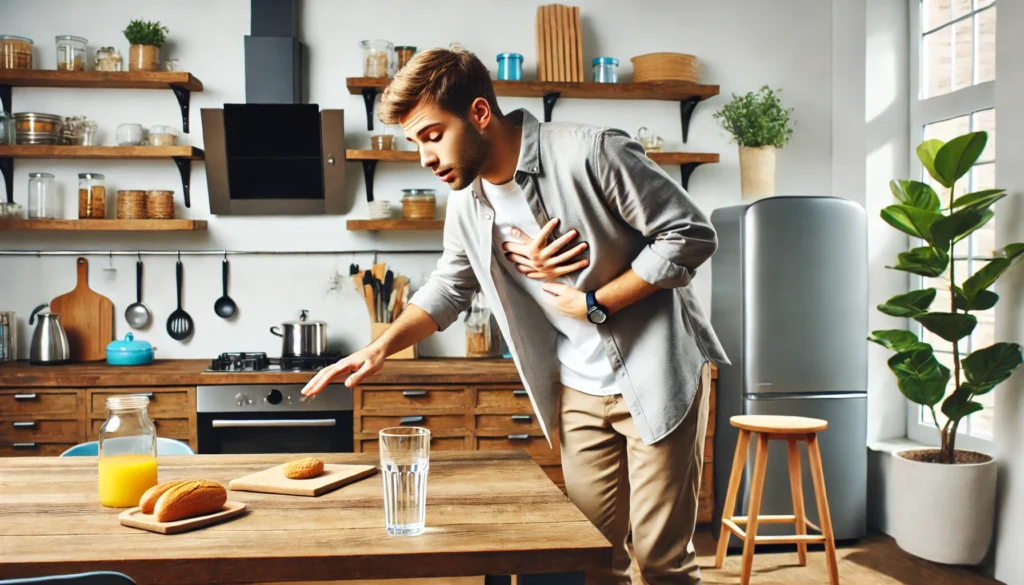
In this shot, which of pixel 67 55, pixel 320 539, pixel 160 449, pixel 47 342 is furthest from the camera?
pixel 67 55

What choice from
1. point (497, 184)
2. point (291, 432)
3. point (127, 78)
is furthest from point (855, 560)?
point (127, 78)

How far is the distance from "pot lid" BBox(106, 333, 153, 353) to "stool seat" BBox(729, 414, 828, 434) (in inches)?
98.5

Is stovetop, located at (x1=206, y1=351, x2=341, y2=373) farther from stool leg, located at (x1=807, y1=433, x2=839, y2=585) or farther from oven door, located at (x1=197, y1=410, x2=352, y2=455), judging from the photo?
stool leg, located at (x1=807, y1=433, x2=839, y2=585)

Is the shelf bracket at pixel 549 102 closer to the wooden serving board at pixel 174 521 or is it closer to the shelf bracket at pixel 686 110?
the shelf bracket at pixel 686 110

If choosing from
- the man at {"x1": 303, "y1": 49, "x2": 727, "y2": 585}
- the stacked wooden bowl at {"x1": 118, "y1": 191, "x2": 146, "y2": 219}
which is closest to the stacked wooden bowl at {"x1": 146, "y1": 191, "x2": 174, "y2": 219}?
the stacked wooden bowl at {"x1": 118, "y1": 191, "x2": 146, "y2": 219}

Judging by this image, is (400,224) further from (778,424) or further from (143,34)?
(778,424)

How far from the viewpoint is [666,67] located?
4219mm

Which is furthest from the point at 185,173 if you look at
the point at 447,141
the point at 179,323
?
the point at 447,141

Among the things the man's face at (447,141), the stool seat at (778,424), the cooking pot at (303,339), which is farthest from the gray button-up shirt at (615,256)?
the cooking pot at (303,339)

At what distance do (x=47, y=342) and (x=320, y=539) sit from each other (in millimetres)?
3078

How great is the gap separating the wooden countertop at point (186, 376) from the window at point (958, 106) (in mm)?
1963

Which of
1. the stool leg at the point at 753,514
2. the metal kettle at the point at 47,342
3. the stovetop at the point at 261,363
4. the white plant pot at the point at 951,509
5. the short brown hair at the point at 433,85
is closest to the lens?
the short brown hair at the point at 433,85

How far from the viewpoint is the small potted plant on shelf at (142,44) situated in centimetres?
401

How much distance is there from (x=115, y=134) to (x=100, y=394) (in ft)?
4.22
